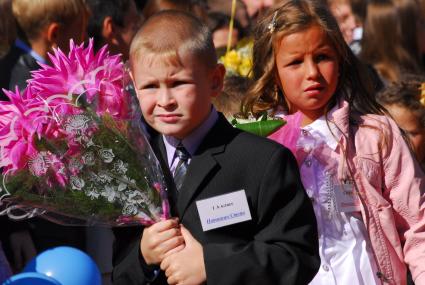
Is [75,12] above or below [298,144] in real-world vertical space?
above

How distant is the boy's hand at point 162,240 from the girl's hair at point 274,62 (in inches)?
46.9

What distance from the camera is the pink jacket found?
416 cm

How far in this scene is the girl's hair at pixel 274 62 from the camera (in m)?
4.32

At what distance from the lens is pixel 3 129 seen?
11.0 ft

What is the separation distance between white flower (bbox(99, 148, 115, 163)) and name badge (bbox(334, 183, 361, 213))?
118 centimetres

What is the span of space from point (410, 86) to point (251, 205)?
289cm

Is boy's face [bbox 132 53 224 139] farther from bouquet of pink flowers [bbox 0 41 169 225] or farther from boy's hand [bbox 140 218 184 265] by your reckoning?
boy's hand [bbox 140 218 184 265]

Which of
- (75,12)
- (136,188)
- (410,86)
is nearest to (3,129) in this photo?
(136,188)

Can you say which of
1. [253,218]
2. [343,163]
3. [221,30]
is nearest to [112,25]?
[221,30]

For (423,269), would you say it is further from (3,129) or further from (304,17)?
(3,129)

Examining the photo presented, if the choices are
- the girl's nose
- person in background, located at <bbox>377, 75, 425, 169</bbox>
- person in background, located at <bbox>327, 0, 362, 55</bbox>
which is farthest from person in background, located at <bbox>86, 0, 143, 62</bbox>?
the girl's nose

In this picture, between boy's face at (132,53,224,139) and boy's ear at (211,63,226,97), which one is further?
boy's ear at (211,63,226,97)

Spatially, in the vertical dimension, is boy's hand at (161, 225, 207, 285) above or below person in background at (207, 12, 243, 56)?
below

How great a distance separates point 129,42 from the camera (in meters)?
6.83
